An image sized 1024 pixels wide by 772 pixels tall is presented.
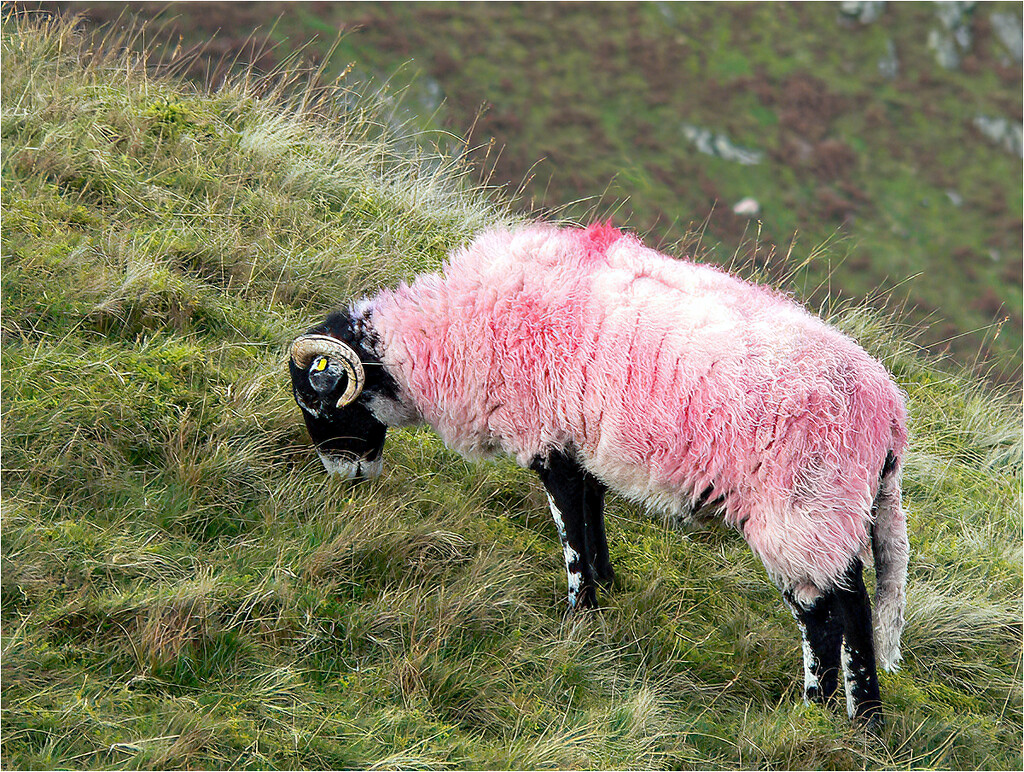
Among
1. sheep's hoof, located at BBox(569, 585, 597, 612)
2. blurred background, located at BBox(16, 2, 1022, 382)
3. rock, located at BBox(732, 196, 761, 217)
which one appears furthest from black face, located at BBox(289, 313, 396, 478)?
rock, located at BBox(732, 196, 761, 217)

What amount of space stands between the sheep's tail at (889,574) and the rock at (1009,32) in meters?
43.1

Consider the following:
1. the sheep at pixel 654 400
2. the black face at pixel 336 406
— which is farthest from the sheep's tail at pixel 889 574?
the black face at pixel 336 406

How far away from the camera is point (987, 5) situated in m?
39.6

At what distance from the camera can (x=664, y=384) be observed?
3836 mm

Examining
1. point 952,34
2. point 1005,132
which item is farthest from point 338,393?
point 952,34

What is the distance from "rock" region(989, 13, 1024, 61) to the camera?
38625mm

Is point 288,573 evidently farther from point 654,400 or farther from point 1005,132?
point 1005,132

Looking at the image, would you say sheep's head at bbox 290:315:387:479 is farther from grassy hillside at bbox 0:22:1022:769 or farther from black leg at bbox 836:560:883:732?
black leg at bbox 836:560:883:732

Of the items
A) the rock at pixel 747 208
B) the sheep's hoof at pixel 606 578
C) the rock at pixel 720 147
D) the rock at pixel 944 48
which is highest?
the rock at pixel 944 48

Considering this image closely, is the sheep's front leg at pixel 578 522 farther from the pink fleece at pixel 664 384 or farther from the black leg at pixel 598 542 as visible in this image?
the pink fleece at pixel 664 384

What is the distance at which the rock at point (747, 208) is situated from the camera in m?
27.2

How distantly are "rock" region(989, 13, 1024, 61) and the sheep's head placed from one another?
4388 cm

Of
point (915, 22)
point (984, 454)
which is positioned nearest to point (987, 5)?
point (915, 22)

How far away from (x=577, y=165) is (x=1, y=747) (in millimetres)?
26266
